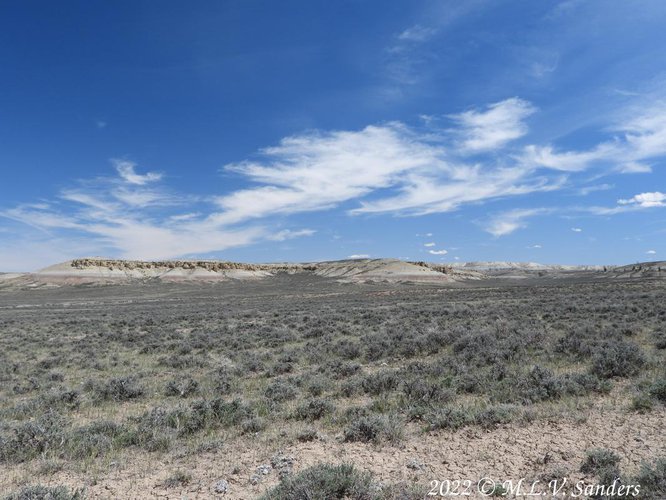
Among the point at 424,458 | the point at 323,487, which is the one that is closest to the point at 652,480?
the point at 424,458

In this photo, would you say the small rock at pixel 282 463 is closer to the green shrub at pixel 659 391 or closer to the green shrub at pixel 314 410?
the green shrub at pixel 314 410

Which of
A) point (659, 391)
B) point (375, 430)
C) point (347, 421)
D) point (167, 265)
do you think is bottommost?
point (347, 421)

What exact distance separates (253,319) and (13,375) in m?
16.8

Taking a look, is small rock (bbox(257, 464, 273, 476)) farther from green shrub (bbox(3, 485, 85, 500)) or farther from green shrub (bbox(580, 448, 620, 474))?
green shrub (bbox(580, 448, 620, 474))

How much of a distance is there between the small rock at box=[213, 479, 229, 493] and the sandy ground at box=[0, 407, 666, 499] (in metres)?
0.05

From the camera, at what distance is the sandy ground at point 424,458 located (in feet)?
17.8

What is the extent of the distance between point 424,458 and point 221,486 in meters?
2.91

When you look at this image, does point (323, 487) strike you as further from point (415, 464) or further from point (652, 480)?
point (652, 480)

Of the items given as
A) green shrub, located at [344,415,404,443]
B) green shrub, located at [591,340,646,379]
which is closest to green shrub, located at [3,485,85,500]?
green shrub, located at [344,415,404,443]

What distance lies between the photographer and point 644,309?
22422 millimetres

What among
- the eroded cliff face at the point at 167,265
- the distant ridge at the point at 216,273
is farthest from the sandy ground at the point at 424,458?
A: the eroded cliff face at the point at 167,265

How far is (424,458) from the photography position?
19.6 feet

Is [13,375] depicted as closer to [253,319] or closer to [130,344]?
[130,344]

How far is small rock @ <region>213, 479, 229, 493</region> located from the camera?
5.33m
